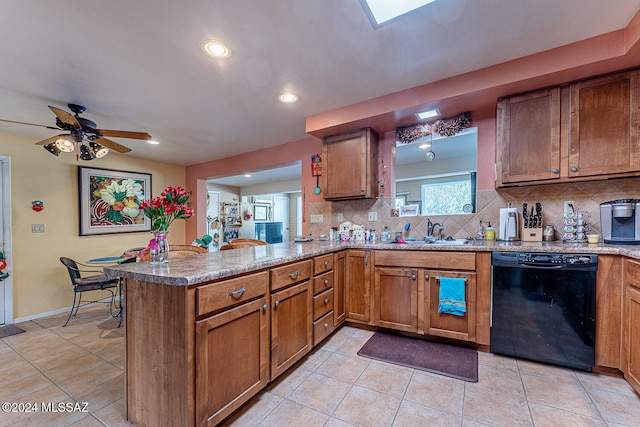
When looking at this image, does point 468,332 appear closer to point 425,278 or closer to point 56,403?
point 425,278

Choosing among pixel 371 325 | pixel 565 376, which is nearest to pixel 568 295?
pixel 565 376

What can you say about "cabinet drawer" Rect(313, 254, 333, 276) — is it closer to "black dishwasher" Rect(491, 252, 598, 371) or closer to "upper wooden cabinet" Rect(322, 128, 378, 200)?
"upper wooden cabinet" Rect(322, 128, 378, 200)

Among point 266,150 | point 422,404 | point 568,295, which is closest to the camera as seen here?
point 422,404

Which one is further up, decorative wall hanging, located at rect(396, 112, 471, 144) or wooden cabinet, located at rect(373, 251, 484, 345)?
decorative wall hanging, located at rect(396, 112, 471, 144)

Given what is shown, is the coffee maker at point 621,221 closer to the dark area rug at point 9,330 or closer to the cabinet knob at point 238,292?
the cabinet knob at point 238,292

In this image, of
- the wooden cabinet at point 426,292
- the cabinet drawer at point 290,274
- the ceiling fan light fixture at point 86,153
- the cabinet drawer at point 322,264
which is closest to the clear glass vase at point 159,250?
the cabinet drawer at point 290,274

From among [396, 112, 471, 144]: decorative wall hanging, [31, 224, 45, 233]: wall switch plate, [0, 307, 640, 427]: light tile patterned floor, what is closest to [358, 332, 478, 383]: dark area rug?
[0, 307, 640, 427]: light tile patterned floor

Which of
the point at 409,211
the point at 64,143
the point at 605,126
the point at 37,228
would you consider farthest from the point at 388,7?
the point at 37,228

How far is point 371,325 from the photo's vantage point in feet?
8.51

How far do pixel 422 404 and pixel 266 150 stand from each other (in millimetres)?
3621

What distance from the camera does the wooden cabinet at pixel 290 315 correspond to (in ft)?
5.56

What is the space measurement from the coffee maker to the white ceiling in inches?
46.9

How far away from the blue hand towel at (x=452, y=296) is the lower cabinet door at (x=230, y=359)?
58.0 inches

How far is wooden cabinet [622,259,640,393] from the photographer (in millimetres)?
1602
